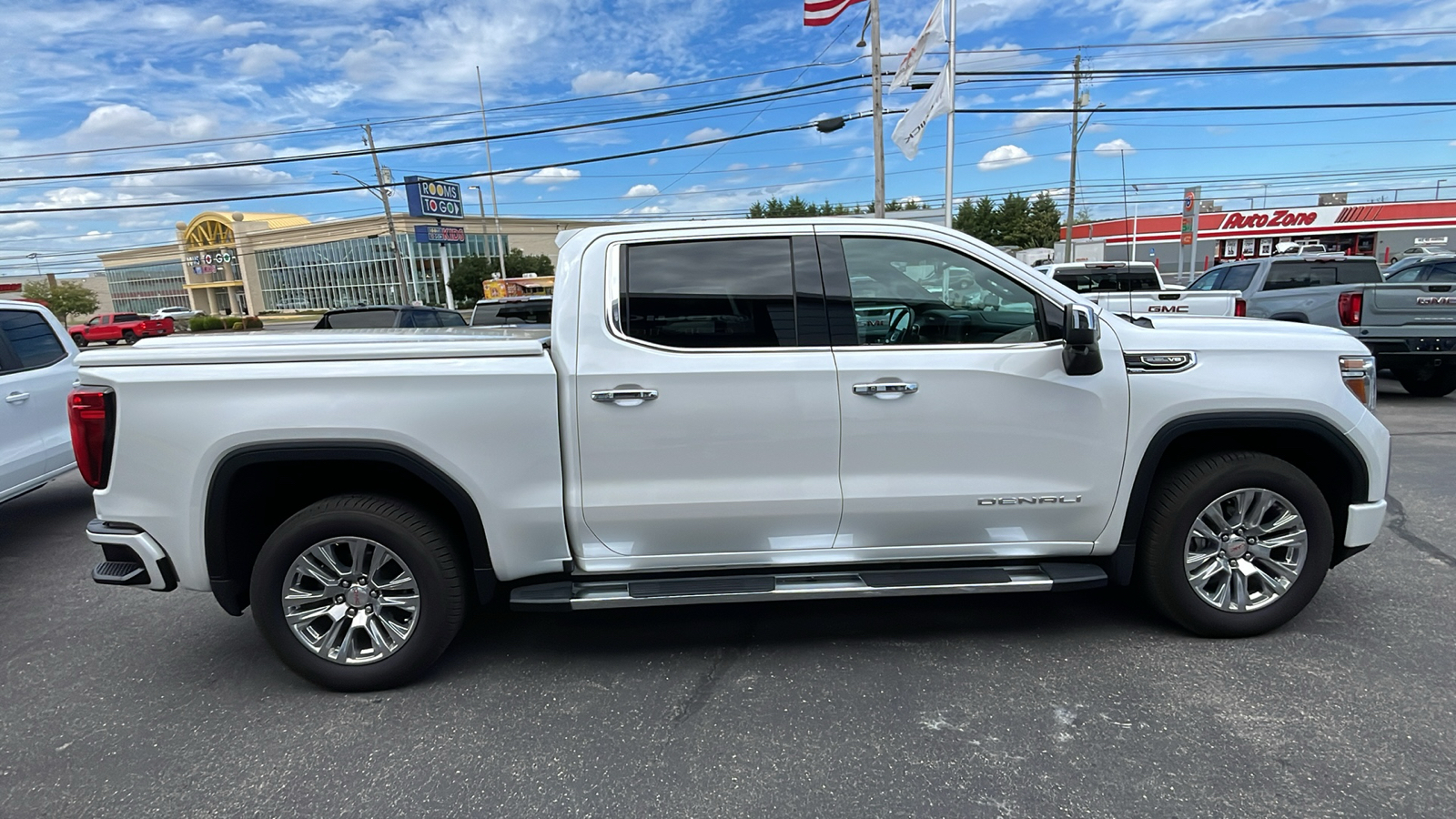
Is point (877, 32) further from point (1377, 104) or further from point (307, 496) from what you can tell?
point (307, 496)

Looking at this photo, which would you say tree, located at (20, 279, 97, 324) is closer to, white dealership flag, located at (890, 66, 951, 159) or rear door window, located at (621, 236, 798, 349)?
white dealership flag, located at (890, 66, 951, 159)

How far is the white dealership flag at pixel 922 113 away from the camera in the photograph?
48.1 feet

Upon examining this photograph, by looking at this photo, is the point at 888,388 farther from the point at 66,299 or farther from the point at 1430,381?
the point at 66,299

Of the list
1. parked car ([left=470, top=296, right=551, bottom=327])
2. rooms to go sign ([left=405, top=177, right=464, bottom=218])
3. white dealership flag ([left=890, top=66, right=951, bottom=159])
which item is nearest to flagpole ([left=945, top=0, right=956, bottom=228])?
white dealership flag ([left=890, top=66, right=951, bottom=159])

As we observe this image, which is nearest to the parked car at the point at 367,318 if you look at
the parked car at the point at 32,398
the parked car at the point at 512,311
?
the parked car at the point at 512,311

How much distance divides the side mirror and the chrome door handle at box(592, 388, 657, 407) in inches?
66.5

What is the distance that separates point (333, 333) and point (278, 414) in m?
0.84

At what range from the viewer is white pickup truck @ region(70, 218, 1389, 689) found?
10.0 ft

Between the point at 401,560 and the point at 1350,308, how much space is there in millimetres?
10875

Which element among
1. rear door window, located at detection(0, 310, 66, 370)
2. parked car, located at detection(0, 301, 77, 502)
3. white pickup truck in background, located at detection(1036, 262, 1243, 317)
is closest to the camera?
parked car, located at detection(0, 301, 77, 502)

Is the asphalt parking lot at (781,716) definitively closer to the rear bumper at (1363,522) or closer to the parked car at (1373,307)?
the rear bumper at (1363,522)

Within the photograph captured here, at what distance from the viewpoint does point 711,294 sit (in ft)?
10.8

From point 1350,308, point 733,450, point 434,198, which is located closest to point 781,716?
point 733,450

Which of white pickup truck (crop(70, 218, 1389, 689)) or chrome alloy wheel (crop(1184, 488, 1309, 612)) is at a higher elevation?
white pickup truck (crop(70, 218, 1389, 689))
